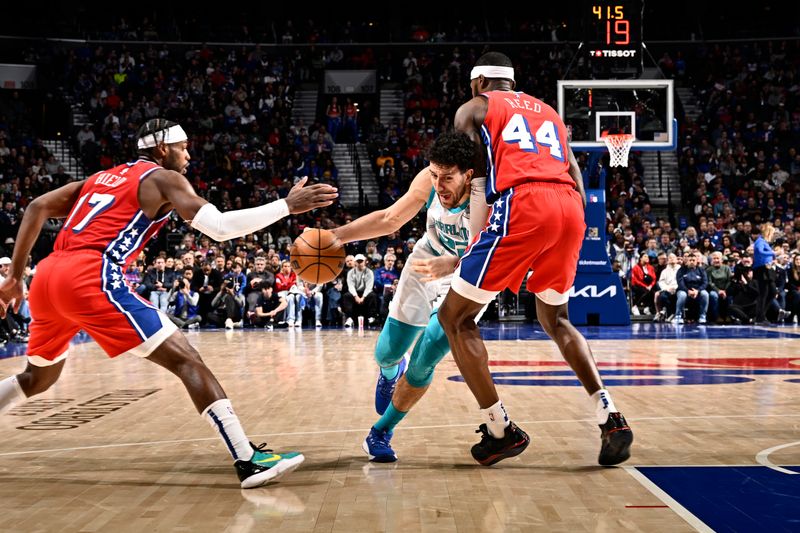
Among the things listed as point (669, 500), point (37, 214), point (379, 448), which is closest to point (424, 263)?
point (379, 448)

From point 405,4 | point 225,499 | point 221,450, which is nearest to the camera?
point 225,499

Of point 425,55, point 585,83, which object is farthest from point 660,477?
point 425,55

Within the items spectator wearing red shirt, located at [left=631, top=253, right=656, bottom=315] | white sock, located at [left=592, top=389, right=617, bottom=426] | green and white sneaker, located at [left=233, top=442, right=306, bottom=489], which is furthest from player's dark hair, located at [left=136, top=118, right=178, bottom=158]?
spectator wearing red shirt, located at [left=631, top=253, right=656, bottom=315]

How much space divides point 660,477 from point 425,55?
78.7 ft

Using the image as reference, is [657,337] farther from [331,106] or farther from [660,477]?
[331,106]

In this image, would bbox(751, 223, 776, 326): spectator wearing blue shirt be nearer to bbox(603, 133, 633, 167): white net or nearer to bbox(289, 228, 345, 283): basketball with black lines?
bbox(603, 133, 633, 167): white net

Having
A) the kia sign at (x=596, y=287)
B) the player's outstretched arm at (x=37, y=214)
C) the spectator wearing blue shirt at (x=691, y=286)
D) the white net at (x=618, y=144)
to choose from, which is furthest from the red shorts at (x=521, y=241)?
the spectator wearing blue shirt at (x=691, y=286)

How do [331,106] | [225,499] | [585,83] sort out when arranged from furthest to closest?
[331,106]
[585,83]
[225,499]

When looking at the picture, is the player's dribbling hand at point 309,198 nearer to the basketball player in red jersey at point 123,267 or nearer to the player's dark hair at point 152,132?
the basketball player in red jersey at point 123,267

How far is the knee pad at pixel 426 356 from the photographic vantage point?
13.9ft

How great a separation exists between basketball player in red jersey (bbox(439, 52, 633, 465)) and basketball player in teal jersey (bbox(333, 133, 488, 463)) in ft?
0.40

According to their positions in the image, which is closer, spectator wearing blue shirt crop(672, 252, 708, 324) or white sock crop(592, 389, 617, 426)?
white sock crop(592, 389, 617, 426)

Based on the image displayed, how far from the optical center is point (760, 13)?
26.2 m

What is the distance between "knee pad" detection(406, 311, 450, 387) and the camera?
4250mm
